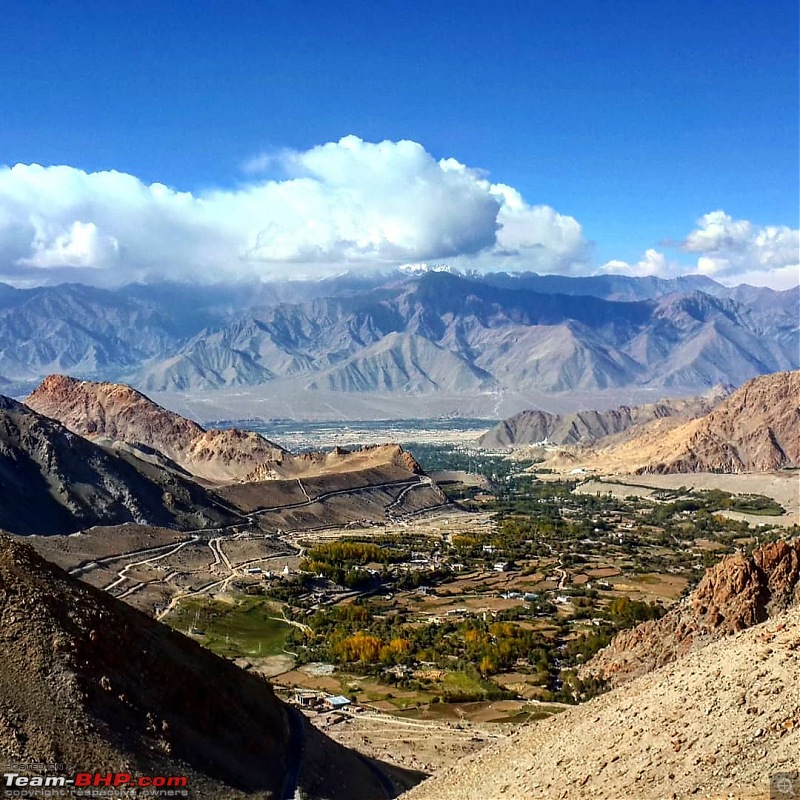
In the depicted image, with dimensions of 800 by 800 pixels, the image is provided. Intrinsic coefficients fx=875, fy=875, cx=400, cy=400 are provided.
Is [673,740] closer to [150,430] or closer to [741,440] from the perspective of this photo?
[150,430]

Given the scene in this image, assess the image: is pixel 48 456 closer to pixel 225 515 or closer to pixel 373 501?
pixel 225 515

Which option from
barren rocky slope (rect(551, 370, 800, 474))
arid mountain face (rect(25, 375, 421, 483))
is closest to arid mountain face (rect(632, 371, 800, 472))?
→ barren rocky slope (rect(551, 370, 800, 474))

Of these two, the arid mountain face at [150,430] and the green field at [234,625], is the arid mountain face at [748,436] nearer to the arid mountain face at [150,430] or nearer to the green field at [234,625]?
the arid mountain face at [150,430]

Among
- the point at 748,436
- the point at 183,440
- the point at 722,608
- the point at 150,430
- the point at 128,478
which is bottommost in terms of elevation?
the point at 748,436

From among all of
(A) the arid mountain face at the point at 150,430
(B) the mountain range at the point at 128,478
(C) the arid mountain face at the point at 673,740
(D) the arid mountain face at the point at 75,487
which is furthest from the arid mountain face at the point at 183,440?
(C) the arid mountain face at the point at 673,740

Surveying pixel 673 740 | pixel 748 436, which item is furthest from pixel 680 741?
pixel 748 436
